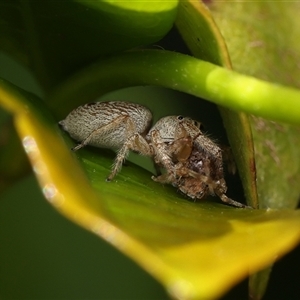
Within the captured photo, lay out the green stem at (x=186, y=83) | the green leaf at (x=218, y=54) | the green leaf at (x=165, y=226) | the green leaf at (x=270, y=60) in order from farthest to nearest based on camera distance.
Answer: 1. the green leaf at (x=270, y=60)
2. the green leaf at (x=218, y=54)
3. the green stem at (x=186, y=83)
4. the green leaf at (x=165, y=226)

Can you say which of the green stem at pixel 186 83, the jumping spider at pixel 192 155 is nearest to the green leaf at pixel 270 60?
the jumping spider at pixel 192 155

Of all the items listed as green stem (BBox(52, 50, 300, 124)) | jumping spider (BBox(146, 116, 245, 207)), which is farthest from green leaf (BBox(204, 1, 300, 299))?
green stem (BBox(52, 50, 300, 124))

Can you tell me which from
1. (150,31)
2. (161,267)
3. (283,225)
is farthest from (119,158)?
(161,267)

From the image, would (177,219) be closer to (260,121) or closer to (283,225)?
(283,225)

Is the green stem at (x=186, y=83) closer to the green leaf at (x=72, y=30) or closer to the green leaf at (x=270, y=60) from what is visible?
the green leaf at (x=72, y=30)

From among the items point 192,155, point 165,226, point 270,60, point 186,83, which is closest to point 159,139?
point 192,155

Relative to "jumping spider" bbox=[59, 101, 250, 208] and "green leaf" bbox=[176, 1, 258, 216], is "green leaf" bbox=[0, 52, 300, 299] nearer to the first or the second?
"green leaf" bbox=[176, 1, 258, 216]
